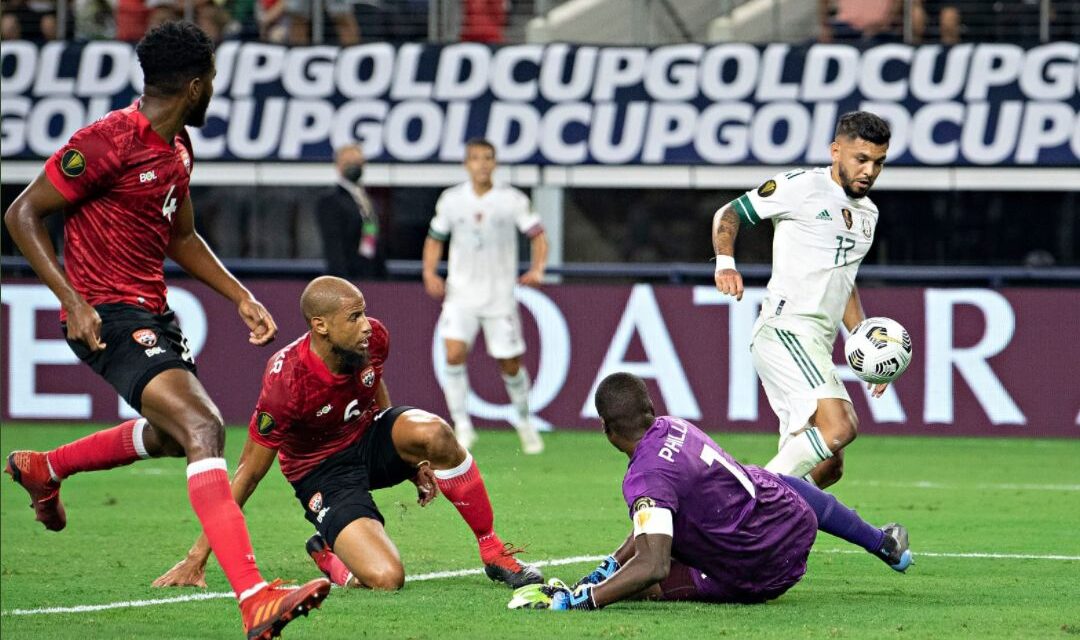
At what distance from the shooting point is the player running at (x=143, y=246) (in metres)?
6.51

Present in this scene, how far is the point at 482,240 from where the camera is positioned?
47.1ft

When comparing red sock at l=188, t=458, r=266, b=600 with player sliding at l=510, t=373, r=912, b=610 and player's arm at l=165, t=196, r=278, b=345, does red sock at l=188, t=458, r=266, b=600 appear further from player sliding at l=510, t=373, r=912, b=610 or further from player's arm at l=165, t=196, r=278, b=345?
player sliding at l=510, t=373, r=912, b=610

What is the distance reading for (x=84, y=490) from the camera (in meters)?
11.9

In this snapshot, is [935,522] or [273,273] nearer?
[935,522]

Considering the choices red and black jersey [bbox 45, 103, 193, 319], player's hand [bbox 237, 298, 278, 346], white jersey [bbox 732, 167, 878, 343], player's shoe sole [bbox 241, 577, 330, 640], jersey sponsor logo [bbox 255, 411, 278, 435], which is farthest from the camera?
white jersey [bbox 732, 167, 878, 343]

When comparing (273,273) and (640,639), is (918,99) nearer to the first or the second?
(273,273)

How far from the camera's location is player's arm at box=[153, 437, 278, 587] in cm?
744

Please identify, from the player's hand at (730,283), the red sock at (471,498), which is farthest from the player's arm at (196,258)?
the player's hand at (730,283)

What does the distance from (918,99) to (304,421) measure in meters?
10.6

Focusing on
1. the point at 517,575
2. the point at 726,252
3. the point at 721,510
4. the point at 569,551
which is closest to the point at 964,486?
the point at 569,551

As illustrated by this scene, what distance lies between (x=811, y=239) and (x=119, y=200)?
11.1ft

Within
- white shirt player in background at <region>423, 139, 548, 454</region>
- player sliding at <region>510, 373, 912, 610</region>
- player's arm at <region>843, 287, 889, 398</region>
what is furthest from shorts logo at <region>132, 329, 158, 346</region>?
white shirt player in background at <region>423, 139, 548, 454</region>

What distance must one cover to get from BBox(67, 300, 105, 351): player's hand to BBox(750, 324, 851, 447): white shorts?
3385mm

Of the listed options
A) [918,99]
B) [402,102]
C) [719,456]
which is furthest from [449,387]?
[719,456]
